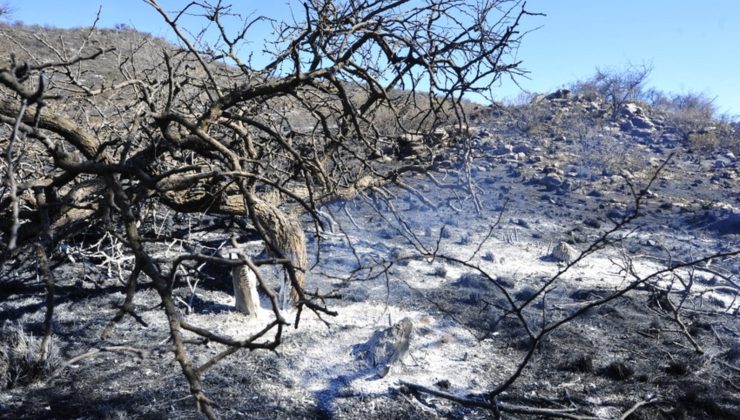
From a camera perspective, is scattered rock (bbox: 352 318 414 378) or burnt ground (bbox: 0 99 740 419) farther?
scattered rock (bbox: 352 318 414 378)

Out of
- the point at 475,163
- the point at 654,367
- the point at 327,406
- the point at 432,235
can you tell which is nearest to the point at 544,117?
the point at 475,163

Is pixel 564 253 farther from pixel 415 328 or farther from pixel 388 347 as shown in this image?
pixel 388 347

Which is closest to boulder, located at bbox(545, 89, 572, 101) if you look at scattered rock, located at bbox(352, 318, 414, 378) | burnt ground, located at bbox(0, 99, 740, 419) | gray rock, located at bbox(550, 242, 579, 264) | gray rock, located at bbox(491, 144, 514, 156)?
gray rock, located at bbox(491, 144, 514, 156)

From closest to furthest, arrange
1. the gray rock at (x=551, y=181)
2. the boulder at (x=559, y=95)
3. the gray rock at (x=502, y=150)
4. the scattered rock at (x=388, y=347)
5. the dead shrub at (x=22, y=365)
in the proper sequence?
the dead shrub at (x=22, y=365), the scattered rock at (x=388, y=347), the gray rock at (x=551, y=181), the gray rock at (x=502, y=150), the boulder at (x=559, y=95)

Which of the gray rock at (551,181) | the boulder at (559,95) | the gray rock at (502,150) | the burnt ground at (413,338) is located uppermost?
the boulder at (559,95)

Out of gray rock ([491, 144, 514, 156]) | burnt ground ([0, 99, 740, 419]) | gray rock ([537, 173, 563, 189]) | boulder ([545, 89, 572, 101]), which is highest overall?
boulder ([545, 89, 572, 101])

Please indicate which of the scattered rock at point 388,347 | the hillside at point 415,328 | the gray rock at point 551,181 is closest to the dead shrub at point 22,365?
the hillside at point 415,328

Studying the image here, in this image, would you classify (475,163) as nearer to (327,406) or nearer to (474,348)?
(474,348)

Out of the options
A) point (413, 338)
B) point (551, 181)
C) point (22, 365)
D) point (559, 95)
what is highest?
point (559, 95)

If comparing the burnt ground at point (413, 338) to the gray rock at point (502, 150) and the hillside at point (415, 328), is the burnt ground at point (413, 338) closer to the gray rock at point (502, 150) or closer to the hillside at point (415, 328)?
the hillside at point (415, 328)

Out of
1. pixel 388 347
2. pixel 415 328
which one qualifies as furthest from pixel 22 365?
pixel 415 328

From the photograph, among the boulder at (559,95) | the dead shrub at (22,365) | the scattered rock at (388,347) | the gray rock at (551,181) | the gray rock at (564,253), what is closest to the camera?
the dead shrub at (22,365)

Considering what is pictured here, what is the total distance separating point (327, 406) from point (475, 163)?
1057 centimetres

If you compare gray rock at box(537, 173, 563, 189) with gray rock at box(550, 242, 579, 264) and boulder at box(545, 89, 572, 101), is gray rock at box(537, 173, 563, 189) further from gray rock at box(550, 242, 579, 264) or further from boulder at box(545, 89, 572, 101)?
boulder at box(545, 89, 572, 101)
